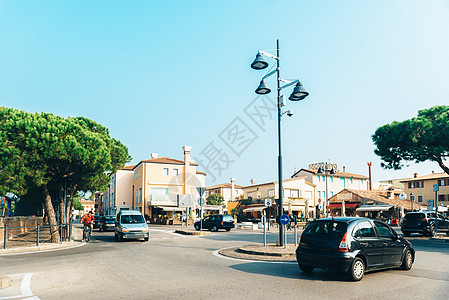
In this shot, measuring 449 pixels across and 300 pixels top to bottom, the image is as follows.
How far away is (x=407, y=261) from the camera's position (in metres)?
9.52

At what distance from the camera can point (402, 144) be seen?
23.0 metres

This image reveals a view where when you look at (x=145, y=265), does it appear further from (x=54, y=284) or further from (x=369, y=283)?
(x=369, y=283)

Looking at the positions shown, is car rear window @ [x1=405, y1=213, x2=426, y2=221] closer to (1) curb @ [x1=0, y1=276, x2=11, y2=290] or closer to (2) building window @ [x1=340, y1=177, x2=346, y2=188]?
(1) curb @ [x1=0, y1=276, x2=11, y2=290]

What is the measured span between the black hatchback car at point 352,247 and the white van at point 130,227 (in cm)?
1285

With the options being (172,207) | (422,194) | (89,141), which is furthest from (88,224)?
(422,194)

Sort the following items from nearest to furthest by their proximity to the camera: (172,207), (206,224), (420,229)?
(420,229) → (206,224) → (172,207)

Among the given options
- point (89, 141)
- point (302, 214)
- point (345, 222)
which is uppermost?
point (89, 141)

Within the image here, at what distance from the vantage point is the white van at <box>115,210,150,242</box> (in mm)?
19891

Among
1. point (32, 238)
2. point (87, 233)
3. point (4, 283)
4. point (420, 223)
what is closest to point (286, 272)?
point (4, 283)

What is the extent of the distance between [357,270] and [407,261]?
229 centimetres

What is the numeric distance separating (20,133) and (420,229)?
919 inches

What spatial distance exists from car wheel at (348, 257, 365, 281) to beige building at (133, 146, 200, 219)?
45.3 metres

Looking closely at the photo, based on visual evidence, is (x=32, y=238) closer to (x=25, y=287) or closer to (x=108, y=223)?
(x=108, y=223)

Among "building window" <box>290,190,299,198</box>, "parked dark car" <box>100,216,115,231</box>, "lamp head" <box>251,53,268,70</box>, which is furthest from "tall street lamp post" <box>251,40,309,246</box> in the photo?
"building window" <box>290,190,299,198</box>
